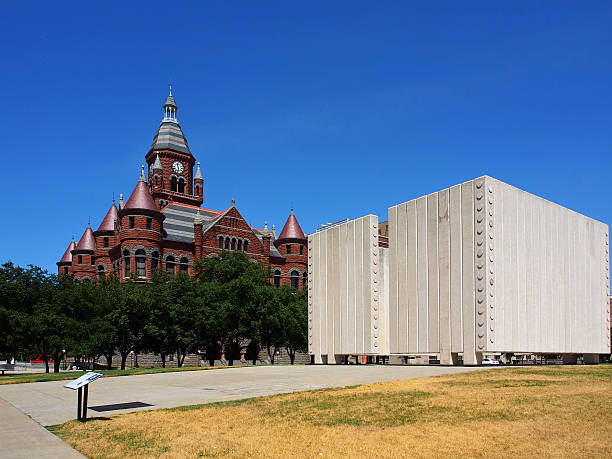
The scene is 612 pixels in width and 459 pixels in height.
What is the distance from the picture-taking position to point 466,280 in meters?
33.5

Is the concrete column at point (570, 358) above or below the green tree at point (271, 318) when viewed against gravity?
below

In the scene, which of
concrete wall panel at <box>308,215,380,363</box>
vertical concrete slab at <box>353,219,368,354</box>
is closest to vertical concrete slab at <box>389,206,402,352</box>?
concrete wall panel at <box>308,215,380,363</box>

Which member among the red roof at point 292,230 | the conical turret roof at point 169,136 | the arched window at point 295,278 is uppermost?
the conical turret roof at point 169,136

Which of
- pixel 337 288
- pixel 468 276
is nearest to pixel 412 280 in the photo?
pixel 468 276

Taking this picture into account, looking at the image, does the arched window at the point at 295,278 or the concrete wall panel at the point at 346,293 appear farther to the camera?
the arched window at the point at 295,278

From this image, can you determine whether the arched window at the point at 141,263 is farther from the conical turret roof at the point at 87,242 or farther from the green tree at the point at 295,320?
the green tree at the point at 295,320

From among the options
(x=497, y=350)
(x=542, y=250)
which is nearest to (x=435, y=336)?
(x=497, y=350)

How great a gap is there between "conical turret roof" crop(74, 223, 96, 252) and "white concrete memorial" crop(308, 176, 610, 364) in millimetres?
51320

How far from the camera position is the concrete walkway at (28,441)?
34.0 feet

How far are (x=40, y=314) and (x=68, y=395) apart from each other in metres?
27.6

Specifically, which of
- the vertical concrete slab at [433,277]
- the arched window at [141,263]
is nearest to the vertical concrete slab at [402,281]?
the vertical concrete slab at [433,277]

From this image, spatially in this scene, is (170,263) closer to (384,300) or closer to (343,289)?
(343,289)

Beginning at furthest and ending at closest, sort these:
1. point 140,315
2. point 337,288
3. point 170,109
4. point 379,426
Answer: point 170,109 → point 140,315 → point 337,288 → point 379,426

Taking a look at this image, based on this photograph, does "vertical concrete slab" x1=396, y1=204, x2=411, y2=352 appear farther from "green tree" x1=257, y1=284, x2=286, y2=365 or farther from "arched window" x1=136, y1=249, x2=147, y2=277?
"arched window" x1=136, y1=249, x2=147, y2=277
